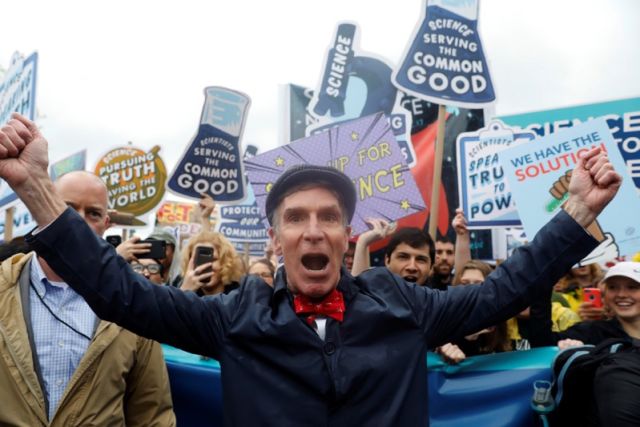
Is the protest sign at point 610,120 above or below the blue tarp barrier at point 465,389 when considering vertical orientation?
above

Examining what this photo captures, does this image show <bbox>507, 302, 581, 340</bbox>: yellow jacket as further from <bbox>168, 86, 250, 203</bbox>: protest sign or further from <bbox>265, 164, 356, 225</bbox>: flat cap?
<bbox>168, 86, 250, 203</bbox>: protest sign

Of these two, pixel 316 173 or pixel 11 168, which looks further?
pixel 316 173

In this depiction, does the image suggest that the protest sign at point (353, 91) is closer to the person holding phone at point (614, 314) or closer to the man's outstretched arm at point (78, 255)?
the person holding phone at point (614, 314)

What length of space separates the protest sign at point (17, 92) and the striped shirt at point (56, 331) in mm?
2147

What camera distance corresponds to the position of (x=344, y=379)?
60.9 inches

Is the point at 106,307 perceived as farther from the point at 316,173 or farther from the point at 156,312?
the point at 316,173

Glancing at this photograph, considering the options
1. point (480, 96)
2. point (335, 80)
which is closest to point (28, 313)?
point (480, 96)

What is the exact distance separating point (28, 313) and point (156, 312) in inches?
29.4

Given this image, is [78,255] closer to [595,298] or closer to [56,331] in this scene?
[56,331]

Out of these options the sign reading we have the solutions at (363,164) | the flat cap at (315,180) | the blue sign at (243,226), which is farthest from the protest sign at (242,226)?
the flat cap at (315,180)

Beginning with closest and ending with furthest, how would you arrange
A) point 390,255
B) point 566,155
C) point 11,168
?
point 11,168
point 390,255
point 566,155

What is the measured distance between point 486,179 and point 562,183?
1.47m

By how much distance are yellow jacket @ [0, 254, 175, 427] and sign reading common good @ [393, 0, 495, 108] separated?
326cm

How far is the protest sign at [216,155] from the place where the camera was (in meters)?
5.99
